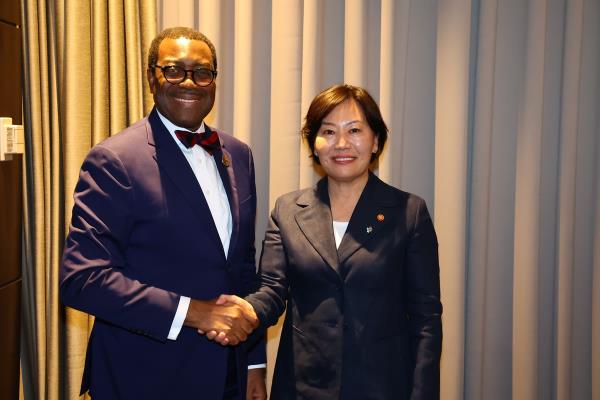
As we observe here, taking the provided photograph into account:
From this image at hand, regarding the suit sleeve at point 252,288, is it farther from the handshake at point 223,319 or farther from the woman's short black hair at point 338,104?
the woman's short black hair at point 338,104

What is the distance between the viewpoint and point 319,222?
188 cm

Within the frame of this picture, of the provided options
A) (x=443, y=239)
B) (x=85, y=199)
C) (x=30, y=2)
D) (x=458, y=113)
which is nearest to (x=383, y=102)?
(x=458, y=113)

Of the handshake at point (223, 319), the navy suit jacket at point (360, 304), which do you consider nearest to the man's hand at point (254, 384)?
the navy suit jacket at point (360, 304)

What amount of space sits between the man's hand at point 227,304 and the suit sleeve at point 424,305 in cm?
47

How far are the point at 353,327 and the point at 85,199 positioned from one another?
83 cm

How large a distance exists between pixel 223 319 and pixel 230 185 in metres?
0.42

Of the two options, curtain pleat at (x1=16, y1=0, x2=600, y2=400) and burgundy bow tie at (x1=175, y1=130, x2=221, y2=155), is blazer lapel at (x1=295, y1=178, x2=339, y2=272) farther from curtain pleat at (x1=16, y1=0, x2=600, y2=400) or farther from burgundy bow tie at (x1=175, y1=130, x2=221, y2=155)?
curtain pleat at (x1=16, y1=0, x2=600, y2=400)

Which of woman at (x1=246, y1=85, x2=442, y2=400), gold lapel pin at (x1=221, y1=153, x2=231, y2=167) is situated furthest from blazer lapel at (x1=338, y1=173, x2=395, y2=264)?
gold lapel pin at (x1=221, y1=153, x2=231, y2=167)

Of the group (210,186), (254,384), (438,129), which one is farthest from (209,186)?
(438,129)

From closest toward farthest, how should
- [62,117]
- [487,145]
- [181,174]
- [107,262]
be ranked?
[107,262], [181,174], [487,145], [62,117]

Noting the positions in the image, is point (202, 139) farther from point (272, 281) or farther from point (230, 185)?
point (272, 281)

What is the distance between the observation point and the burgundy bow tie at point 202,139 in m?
1.82

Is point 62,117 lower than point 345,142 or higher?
higher

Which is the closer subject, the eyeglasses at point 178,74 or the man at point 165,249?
the man at point 165,249
